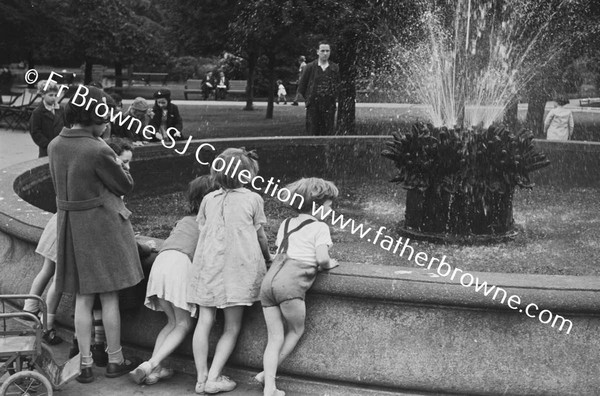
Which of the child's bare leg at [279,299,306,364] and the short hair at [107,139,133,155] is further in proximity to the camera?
the short hair at [107,139,133,155]

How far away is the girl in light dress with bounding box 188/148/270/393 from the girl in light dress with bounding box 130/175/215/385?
101mm

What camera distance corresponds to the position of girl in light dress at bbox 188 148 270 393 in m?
5.00

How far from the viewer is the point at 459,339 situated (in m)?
4.79

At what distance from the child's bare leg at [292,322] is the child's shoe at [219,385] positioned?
0.33 meters

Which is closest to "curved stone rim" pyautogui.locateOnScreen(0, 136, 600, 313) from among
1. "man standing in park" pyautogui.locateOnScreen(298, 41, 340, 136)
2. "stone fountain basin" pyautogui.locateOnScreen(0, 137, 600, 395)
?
"stone fountain basin" pyautogui.locateOnScreen(0, 137, 600, 395)

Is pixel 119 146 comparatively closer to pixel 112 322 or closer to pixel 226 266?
pixel 112 322

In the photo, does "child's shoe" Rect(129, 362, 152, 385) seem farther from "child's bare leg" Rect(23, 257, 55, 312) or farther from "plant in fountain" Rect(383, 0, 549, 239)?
"plant in fountain" Rect(383, 0, 549, 239)

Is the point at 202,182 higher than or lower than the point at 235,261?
higher

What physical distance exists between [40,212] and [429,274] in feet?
9.78

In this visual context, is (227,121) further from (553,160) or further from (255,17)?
(553,160)

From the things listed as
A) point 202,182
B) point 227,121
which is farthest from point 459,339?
point 227,121

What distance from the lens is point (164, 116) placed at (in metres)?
12.5

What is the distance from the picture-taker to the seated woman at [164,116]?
12250 millimetres

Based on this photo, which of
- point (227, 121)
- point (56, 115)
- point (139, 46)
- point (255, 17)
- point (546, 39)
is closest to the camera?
point (56, 115)
